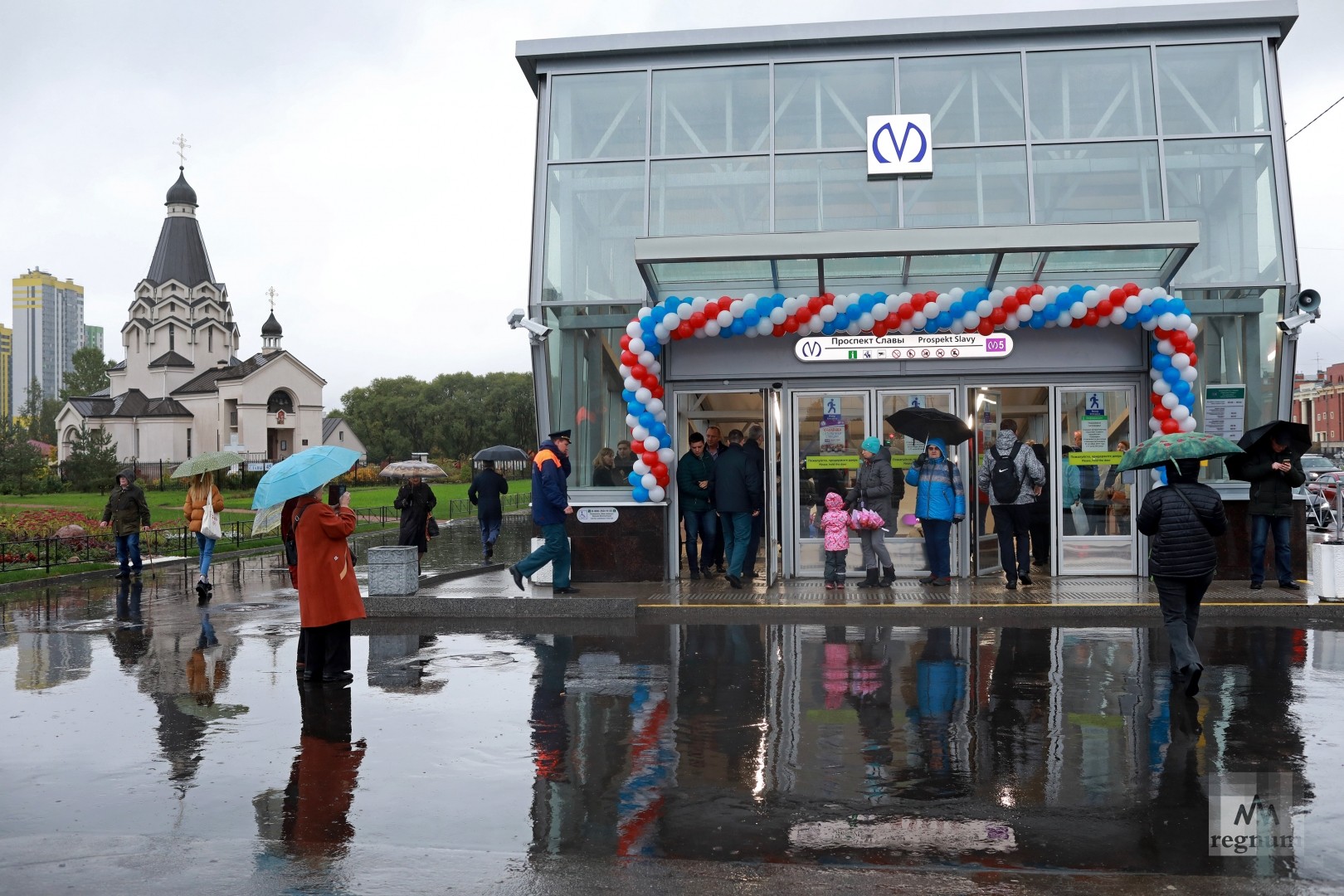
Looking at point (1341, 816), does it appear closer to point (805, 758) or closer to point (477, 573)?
point (805, 758)

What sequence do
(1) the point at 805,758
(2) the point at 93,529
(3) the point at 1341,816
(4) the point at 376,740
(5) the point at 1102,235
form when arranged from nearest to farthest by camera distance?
(3) the point at 1341,816 → (1) the point at 805,758 → (4) the point at 376,740 → (5) the point at 1102,235 → (2) the point at 93,529

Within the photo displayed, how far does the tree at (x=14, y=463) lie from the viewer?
183 ft

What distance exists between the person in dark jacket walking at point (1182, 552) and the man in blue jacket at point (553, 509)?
21.2 feet

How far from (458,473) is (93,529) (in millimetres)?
61194

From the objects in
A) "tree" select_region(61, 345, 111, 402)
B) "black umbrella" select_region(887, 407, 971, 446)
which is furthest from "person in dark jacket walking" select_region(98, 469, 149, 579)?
"tree" select_region(61, 345, 111, 402)

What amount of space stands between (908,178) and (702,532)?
547 centimetres

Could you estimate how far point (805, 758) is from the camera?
6539mm

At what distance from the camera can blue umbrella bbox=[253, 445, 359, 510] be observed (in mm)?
8781

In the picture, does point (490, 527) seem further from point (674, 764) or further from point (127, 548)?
point (674, 764)

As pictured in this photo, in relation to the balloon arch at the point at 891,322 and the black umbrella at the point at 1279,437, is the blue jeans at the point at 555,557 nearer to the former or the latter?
the balloon arch at the point at 891,322

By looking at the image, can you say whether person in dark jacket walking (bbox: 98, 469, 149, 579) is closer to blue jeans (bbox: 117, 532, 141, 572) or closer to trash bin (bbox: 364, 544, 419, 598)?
blue jeans (bbox: 117, 532, 141, 572)

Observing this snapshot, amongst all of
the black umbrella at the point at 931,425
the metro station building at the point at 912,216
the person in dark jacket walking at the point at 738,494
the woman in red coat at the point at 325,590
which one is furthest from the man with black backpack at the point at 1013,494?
the woman in red coat at the point at 325,590

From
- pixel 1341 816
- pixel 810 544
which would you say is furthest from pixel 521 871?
pixel 810 544

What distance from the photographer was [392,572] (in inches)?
516
